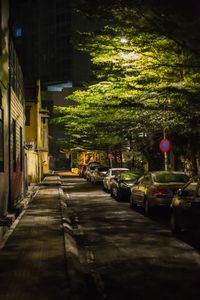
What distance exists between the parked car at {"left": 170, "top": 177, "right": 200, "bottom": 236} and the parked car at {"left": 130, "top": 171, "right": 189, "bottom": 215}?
3.36 m

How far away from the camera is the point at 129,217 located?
16.2m

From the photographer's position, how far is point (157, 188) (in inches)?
621

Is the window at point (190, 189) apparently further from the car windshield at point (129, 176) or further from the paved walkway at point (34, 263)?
the car windshield at point (129, 176)

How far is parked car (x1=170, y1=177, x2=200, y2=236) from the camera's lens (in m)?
10.2

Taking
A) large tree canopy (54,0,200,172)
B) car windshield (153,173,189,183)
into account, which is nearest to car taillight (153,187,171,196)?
car windshield (153,173,189,183)

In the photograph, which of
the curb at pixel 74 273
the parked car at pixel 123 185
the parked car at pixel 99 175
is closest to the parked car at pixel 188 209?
the curb at pixel 74 273

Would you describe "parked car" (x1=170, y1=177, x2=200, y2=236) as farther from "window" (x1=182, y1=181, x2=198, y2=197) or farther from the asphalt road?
the asphalt road

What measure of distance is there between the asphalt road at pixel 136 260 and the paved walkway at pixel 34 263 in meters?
0.48

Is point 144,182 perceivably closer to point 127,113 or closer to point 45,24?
point 127,113

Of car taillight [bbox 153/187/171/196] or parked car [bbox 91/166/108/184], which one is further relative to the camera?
parked car [bbox 91/166/108/184]

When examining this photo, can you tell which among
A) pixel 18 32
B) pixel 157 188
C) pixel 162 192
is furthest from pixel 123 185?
pixel 18 32

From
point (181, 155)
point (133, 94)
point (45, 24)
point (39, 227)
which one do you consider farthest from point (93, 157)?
point (45, 24)

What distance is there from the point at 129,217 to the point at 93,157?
57.5 metres

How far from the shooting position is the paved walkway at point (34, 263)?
20.8ft
